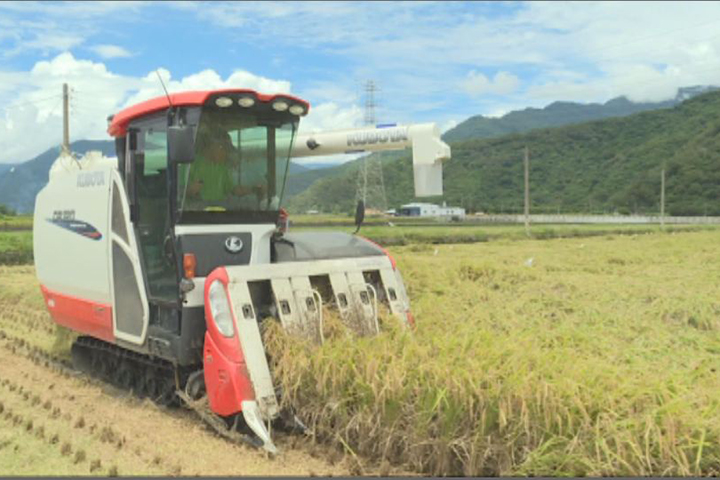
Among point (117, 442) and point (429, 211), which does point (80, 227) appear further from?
point (429, 211)

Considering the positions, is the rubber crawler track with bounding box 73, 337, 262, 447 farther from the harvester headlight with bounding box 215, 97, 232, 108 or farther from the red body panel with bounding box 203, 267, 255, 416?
the harvester headlight with bounding box 215, 97, 232, 108

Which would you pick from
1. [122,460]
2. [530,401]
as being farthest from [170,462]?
[530,401]

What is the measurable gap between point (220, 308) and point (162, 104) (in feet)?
6.55

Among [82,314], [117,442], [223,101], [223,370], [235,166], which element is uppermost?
[223,101]

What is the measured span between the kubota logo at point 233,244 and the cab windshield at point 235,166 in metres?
0.27

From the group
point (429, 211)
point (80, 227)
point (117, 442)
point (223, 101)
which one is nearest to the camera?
point (117, 442)

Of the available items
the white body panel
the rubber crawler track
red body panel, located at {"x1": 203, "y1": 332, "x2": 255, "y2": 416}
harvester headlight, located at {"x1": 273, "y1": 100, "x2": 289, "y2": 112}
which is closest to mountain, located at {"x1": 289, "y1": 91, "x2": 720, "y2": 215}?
the white body panel

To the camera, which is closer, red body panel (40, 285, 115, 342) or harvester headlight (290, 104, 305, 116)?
harvester headlight (290, 104, 305, 116)

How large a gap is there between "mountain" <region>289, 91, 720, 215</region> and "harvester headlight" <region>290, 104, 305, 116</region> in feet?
189


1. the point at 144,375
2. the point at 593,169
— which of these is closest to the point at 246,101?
the point at 144,375

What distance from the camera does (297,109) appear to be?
6.50 metres

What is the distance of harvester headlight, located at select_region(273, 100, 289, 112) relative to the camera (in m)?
6.26

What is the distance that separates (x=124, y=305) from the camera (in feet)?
21.8

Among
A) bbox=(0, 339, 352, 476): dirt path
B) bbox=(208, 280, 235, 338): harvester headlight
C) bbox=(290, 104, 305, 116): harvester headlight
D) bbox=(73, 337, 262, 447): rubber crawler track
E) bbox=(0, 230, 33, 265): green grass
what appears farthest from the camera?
bbox=(0, 230, 33, 265): green grass
